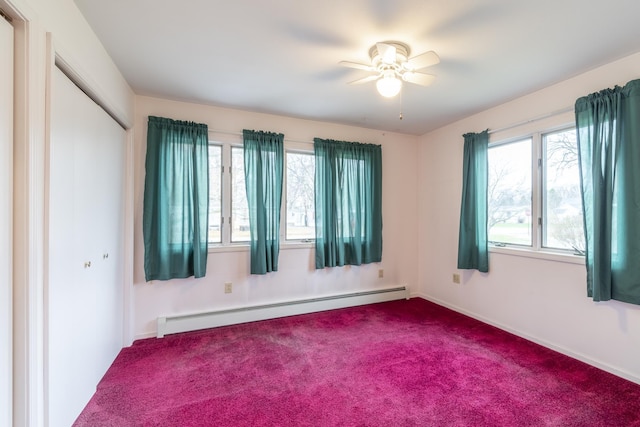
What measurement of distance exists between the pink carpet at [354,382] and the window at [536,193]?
1.08 metres

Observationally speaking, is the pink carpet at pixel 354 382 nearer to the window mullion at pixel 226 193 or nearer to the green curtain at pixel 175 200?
the green curtain at pixel 175 200

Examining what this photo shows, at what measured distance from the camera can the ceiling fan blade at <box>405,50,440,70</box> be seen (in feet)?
6.06

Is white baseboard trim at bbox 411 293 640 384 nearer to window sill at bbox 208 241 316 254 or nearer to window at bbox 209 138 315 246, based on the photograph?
window sill at bbox 208 241 316 254

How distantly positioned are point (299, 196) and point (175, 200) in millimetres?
1450

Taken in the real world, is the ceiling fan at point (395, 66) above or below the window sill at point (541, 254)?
above

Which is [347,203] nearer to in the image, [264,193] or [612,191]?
[264,193]

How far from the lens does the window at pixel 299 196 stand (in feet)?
11.7

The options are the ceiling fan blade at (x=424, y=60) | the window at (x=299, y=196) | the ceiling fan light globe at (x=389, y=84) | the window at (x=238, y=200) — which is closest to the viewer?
the ceiling fan blade at (x=424, y=60)

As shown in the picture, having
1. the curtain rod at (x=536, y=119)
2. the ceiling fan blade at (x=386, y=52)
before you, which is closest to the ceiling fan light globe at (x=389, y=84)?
the ceiling fan blade at (x=386, y=52)

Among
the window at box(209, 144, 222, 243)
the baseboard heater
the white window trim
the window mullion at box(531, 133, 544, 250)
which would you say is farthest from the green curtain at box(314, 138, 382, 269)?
the window mullion at box(531, 133, 544, 250)

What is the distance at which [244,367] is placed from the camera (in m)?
2.32

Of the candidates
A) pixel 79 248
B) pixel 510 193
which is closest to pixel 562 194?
pixel 510 193

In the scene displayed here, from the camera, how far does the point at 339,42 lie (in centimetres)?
196

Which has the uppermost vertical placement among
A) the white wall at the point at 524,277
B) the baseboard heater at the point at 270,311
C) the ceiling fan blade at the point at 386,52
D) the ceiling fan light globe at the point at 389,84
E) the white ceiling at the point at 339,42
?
the white ceiling at the point at 339,42
